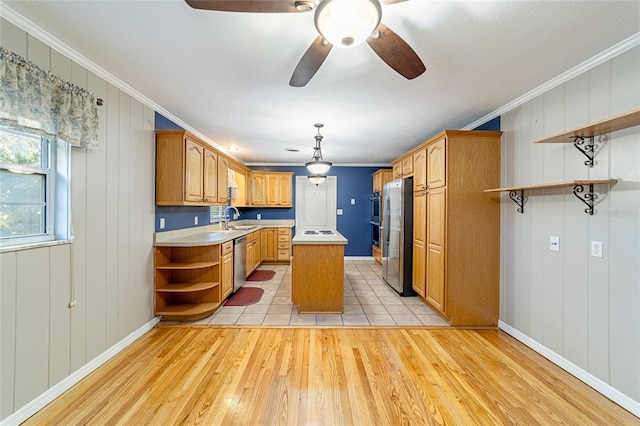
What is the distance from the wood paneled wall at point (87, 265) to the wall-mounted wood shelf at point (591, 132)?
3.56 meters

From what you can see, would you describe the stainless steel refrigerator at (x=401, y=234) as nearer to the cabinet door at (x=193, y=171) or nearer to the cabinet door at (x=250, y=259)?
the cabinet door at (x=250, y=259)

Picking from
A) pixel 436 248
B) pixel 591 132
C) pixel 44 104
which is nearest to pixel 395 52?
pixel 591 132

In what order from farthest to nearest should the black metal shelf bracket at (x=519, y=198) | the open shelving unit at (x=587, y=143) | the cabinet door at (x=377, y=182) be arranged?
the cabinet door at (x=377, y=182)
the black metal shelf bracket at (x=519, y=198)
the open shelving unit at (x=587, y=143)

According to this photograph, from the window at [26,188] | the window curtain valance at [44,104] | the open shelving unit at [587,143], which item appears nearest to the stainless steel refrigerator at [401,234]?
the open shelving unit at [587,143]

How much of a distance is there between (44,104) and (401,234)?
379 cm

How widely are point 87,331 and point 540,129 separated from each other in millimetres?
4262

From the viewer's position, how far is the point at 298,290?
3.13 metres

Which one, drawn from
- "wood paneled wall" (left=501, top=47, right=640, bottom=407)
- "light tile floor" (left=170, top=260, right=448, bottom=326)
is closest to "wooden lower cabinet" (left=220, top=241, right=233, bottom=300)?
"light tile floor" (left=170, top=260, right=448, bottom=326)

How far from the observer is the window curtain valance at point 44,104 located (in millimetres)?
1438

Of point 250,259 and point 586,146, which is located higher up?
point 586,146

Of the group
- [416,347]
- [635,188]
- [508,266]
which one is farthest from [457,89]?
[416,347]

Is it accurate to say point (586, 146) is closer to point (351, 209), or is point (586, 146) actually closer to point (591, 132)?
point (591, 132)

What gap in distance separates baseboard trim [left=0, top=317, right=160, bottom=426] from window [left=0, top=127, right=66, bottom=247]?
102cm

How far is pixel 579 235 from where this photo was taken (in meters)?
2.05
